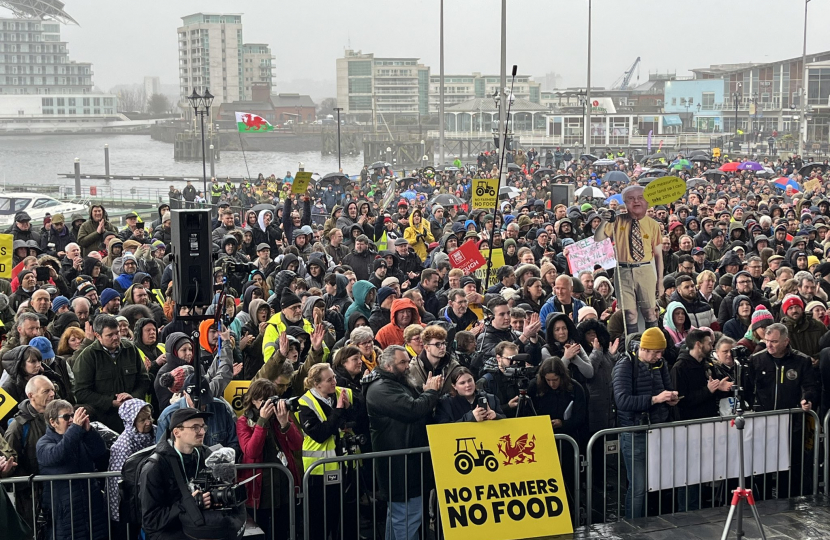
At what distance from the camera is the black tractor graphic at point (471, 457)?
282 inches

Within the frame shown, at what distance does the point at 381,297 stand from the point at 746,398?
150 inches

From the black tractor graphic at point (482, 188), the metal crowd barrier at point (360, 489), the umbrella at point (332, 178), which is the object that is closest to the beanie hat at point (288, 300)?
the metal crowd barrier at point (360, 489)

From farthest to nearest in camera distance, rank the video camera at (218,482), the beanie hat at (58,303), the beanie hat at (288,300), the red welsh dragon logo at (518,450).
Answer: the beanie hat at (58,303) < the beanie hat at (288,300) < the red welsh dragon logo at (518,450) < the video camera at (218,482)

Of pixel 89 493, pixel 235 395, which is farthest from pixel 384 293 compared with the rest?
pixel 89 493

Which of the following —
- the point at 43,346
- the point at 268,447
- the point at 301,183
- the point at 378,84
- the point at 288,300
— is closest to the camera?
the point at 268,447

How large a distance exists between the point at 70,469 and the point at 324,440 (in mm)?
1632

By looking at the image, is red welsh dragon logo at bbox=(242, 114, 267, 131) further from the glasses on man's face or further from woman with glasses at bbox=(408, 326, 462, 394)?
the glasses on man's face

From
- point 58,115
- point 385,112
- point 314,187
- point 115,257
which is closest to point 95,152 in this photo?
point 58,115

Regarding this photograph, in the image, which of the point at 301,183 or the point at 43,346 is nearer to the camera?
the point at 43,346

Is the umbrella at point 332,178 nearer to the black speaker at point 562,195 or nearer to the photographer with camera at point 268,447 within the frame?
the black speaker at point 562,195

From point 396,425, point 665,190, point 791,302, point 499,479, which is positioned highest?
point 665,190

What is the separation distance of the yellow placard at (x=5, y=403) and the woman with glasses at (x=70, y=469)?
638 mm

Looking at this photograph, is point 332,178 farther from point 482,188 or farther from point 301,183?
point 482,188

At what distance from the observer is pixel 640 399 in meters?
7.80
